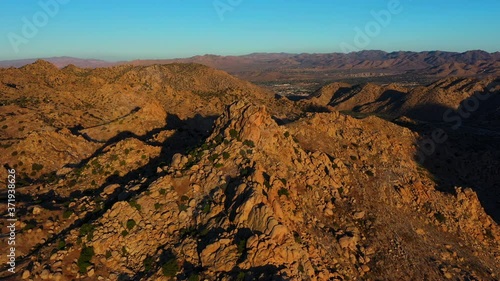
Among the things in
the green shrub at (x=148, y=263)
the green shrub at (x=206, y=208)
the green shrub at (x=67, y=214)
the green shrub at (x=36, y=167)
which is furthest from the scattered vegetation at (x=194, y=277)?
the green shrub at (x=36, y=167)

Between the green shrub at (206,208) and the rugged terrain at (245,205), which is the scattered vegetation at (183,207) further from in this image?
the green shrub at (206,208)

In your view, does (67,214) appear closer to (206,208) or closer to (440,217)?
(206,208)

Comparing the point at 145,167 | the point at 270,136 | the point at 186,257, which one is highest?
the point at 270,136

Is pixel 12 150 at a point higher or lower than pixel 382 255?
higher

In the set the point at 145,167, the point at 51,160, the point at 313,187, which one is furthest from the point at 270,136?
the point at 51,160

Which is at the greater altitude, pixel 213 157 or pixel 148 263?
pixel 213 157

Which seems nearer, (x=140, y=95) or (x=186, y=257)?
(x=186, y=257)

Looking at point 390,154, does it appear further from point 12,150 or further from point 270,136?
point 12,150

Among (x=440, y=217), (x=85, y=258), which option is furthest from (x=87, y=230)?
(x=440, y=217)
